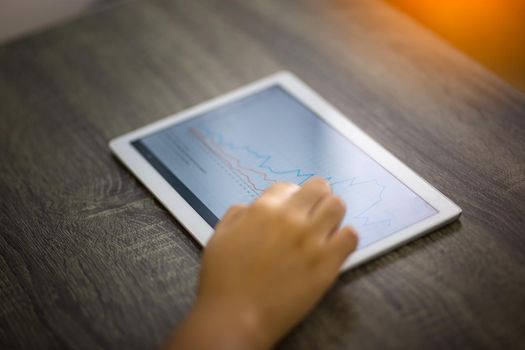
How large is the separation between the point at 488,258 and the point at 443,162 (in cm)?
15

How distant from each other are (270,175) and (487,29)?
37cm

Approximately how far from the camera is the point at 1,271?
0.75 meters

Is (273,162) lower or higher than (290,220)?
higher

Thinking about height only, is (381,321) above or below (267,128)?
below

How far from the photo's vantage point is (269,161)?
83cm

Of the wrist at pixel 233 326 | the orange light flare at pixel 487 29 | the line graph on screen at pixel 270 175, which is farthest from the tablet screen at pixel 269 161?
the orange light flare at pixel 487 29

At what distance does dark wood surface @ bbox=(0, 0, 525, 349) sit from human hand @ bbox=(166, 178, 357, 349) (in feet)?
0.13

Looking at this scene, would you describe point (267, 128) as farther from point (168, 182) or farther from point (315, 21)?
point (315, 21)

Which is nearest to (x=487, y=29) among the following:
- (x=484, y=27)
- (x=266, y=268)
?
(x=484, y=27)

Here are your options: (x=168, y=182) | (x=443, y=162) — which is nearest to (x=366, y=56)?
(x=443, y=162)

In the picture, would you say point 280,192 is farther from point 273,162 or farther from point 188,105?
point 188,105

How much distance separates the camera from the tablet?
0.75 m

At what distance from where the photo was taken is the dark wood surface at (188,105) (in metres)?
0.68

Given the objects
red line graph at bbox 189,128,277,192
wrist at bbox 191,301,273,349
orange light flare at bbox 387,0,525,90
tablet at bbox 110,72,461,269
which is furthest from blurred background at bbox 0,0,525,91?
wrist at bbox 191,301,273,349
